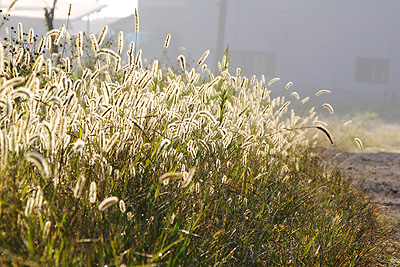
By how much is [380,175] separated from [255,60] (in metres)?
22.3

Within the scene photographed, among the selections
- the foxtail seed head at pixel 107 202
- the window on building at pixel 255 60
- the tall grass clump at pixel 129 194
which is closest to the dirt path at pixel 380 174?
the tall grass clump at pixel 129 194

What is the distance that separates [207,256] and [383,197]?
3399 millimetres

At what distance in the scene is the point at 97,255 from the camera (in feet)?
5.70

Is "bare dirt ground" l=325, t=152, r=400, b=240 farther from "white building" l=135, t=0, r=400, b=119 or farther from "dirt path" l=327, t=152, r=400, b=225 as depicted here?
"white building" l=135, t=0, r=400, b=119

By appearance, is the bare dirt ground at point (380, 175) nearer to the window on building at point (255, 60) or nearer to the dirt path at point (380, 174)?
the dirt path at point (380, 174)

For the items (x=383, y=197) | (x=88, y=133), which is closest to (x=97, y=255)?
(x=88, y=133)

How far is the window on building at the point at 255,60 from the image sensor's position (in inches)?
1094

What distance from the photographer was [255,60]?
28.0 m

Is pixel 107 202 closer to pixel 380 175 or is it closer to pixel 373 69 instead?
pixel 380 175

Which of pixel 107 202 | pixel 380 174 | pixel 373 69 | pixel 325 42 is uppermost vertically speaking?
pixel 325 42

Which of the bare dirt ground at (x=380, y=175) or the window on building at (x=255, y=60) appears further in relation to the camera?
the window on building at (x=255, y=60)

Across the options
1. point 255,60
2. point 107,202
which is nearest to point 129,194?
point 107,202

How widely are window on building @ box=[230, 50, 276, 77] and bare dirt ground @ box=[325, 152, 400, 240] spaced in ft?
64.3

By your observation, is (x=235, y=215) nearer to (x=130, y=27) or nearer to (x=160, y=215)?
(x=160, y=215)
